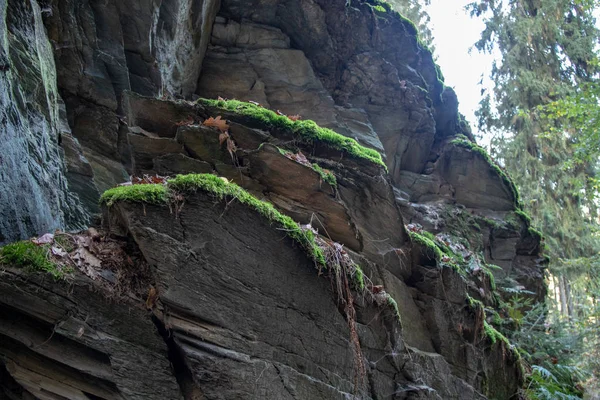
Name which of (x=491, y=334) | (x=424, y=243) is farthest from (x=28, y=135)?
(x=491, y=334)

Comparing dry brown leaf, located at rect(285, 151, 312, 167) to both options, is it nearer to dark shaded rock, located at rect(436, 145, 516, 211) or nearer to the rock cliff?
the rock cliff

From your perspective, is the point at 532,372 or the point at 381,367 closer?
the point at 381,367

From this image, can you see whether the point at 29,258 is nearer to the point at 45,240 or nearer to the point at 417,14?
the point at 45,240

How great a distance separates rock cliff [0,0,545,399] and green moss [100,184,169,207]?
20 mm

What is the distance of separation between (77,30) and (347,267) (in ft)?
18.8

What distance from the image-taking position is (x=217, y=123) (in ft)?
20.6

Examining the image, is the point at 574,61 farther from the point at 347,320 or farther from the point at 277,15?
the point at 347,320

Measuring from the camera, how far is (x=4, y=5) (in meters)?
4.93

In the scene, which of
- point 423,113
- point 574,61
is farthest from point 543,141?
point 423,113

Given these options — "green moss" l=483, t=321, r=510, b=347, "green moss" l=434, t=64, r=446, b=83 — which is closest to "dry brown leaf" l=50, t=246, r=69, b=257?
"green moss" l=483, t=321, r=510, b=347

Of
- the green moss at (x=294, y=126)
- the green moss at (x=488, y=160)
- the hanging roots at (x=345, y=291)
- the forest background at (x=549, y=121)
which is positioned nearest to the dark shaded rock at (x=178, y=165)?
the green moss at (x=294, y=126)

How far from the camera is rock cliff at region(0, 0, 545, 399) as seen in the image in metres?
3.86

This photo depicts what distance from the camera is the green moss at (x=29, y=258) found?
3.66 meters

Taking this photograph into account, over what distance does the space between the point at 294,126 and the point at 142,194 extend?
3.13m
